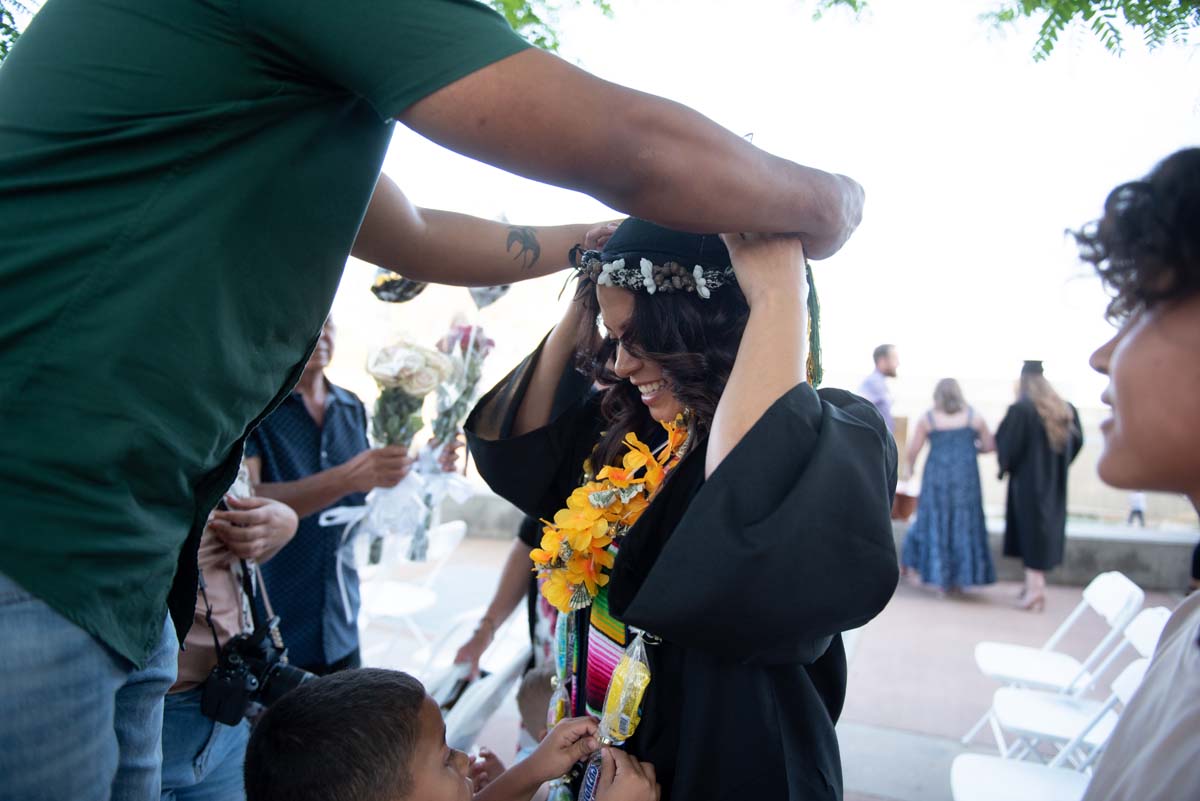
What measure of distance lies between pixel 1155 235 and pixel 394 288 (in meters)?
2.37

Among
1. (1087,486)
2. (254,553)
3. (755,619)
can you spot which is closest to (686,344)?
(755,619)

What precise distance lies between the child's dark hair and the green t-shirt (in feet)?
1.55

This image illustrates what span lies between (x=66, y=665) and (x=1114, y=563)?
360 inches

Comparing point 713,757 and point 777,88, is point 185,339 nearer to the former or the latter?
point 713,757

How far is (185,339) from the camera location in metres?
0.95

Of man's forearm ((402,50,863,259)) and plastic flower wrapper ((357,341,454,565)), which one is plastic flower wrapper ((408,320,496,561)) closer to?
plastic flower wrapper ((357,341,454,565))

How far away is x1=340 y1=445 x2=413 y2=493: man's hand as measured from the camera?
3.03 meters

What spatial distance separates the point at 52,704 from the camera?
2.96 ft

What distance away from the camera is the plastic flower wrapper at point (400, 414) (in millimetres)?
3010

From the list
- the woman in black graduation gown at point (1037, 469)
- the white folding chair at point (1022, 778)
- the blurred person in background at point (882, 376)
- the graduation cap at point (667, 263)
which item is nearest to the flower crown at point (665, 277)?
the graduation cap at point (667, 263)

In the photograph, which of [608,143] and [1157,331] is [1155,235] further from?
[608,143]

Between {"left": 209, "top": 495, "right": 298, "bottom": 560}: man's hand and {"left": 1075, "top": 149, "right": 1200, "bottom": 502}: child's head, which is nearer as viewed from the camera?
{"left": 1075, "top": 149, "right": 1200, "bottom": 502}: child's head

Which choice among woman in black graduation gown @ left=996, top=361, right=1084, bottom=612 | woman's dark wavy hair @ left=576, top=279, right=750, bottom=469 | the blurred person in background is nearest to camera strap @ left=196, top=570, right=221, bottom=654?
woman's dark wavy hair @ left=576, top=279, right=750, bottom=469

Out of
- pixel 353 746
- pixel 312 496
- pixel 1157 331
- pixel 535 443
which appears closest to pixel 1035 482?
pixel 312 496
